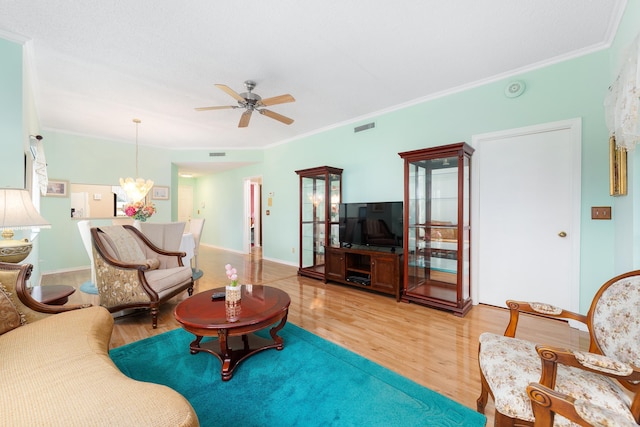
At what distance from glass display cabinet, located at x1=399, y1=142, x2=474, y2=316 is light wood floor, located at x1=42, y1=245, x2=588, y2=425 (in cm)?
24

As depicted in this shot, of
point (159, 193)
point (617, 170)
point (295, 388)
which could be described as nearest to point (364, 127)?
point (617, 170)

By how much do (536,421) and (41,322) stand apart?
2.61 meters

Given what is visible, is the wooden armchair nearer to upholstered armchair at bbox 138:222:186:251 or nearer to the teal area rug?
the teal area rug

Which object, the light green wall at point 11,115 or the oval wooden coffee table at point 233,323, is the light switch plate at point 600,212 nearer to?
the oval wooden coffee table at point 233,323

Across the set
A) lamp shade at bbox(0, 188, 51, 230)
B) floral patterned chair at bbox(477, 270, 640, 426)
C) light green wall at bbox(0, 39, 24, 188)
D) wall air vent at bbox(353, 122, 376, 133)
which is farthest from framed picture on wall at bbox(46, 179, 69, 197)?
floral patterned chair at bbox(477, 270, 640, 426)

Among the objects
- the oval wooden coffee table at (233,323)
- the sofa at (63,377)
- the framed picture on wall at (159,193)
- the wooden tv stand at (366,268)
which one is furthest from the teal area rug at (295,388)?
the framed picture on wall at (159,193)

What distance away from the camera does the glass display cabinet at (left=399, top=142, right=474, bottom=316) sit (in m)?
3.09

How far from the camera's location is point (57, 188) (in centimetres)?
506

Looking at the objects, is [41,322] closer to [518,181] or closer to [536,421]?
[536,421]

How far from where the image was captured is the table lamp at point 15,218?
1.86m

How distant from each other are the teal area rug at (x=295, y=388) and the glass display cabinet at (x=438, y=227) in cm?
161

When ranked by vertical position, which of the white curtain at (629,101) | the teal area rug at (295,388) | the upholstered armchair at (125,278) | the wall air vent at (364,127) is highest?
the wall air vent at (364,127)

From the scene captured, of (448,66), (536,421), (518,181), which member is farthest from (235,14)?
(518,181)

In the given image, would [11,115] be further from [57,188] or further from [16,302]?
[57,188]
